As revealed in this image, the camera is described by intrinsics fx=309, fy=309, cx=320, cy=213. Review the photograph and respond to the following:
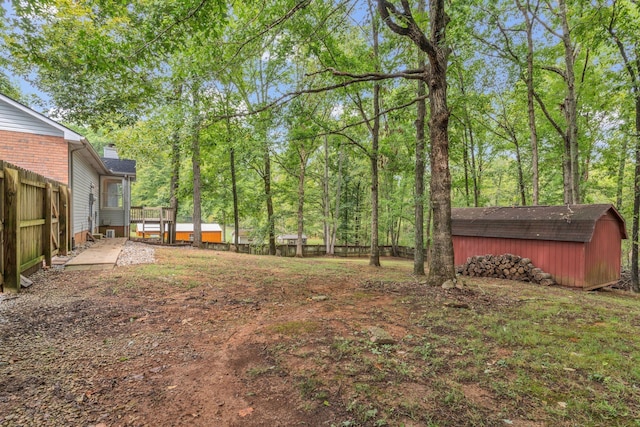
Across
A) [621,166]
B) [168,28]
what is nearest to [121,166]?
[168,28]

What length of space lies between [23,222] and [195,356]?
166 inches

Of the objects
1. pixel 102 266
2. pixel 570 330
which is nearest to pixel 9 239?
pixel 102 266

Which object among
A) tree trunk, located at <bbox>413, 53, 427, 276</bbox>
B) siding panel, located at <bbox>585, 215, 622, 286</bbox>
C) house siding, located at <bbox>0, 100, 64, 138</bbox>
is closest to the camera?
tree trunk, located at <bbox>413, 53, 427, 276</bbox>

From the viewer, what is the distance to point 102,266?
740 cm

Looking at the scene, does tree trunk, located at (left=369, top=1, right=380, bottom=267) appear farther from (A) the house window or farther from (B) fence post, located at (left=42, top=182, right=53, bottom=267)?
(A) the house window

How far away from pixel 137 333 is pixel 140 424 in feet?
5.77

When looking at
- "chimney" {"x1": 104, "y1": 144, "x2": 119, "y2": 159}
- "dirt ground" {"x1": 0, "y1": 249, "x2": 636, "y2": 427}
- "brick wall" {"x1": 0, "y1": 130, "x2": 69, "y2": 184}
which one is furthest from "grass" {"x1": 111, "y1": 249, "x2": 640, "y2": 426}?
"chimney" {"x1": 104, "y1": 144, "x2": 119, "y2": 159}

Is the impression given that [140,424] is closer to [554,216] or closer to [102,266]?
[102,266]

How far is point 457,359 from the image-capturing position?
3.02m

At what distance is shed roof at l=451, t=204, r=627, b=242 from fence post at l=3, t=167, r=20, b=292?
13.0m

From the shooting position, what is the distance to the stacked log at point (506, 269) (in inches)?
403

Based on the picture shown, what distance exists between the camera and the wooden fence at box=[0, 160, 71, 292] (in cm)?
427

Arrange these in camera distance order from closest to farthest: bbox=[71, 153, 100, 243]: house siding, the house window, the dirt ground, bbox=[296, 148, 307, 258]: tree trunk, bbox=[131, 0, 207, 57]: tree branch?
1. the dirt ground
2. bbox=[131, 0, 207, 57]: tree branch
3. bbox=[71, 153, 100, 243]: house siding
4. the house window
5. bbox=[296, 148, 307, 258]: tree trunk

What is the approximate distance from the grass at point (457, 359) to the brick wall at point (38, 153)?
7.75 metres
